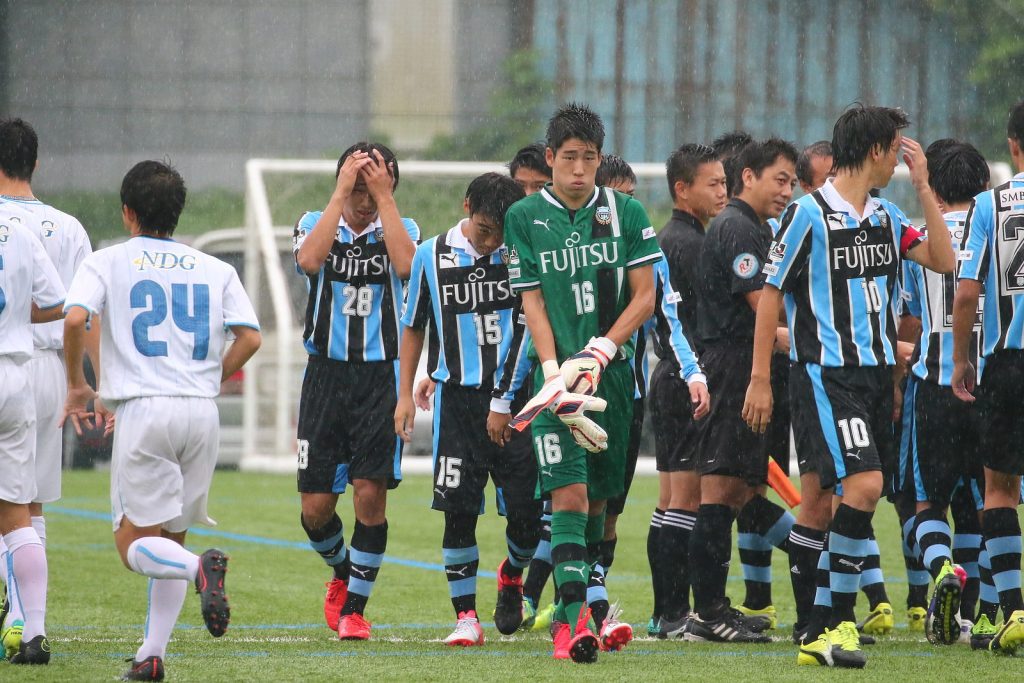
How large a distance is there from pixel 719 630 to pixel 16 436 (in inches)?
117

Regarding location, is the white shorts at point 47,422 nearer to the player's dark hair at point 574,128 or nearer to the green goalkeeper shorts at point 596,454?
the green goalkeeper shorts at point 596,454

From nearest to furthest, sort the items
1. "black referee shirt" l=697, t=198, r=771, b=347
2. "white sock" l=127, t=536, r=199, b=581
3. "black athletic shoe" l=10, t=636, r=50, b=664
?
"white sock" l=127, t=536, r=199, b=581 → "black athletic shoe" l=10, t=636, r=50, b=664 → "black referee shirt" l=697, t=198, r=771, b=347

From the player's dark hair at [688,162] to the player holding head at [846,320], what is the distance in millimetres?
1253

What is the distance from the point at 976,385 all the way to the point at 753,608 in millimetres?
1537

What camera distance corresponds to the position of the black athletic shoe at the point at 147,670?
4.90 meters

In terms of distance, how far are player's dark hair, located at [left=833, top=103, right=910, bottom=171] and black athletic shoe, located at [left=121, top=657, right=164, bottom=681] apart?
10.0 feet

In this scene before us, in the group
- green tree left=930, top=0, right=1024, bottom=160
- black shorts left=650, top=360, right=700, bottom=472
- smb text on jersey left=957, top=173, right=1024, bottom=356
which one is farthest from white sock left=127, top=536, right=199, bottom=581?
green tree left=930, top=0, right=1024, bottom=160

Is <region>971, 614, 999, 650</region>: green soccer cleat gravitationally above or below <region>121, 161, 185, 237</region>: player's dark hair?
below

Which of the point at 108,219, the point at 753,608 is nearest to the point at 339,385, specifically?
the point at 753,608

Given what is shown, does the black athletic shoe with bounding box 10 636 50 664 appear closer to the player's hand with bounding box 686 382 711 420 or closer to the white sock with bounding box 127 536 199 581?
the white sock with bounding box 127 536 199 581

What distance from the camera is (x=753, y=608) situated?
7000 millimetres

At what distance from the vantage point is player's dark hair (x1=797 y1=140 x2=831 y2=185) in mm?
7258

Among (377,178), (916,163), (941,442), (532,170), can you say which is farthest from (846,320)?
(377,178)

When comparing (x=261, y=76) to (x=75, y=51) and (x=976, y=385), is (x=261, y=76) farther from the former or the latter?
(x=976, y=385)
